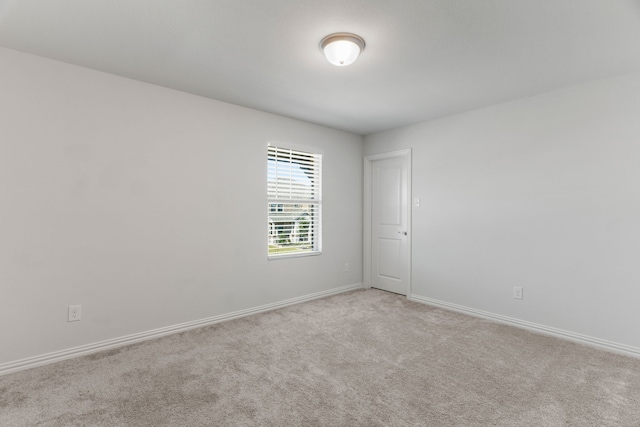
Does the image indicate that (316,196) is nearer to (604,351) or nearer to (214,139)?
(214,139)

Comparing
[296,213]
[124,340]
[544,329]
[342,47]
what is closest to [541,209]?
[544,329]

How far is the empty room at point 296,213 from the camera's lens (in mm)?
1959

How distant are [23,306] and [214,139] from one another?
2.12 m

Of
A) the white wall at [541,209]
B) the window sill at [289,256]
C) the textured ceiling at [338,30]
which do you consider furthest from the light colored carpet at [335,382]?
the textured ceiling at [338,30]

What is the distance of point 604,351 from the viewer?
108 inches

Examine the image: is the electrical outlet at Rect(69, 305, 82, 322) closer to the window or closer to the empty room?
the empty room

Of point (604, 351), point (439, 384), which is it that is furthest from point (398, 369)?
point (604, 351)

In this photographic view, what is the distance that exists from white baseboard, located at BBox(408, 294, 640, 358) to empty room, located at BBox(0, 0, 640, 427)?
0.02 metres

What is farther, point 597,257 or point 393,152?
point 393,152

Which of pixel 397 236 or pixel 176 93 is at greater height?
pixel 176 93

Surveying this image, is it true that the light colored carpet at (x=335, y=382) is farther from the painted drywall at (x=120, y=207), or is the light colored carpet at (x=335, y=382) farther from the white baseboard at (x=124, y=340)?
the painted drywall at (x=120, y=207)

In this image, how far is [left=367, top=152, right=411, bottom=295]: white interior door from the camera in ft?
14.5

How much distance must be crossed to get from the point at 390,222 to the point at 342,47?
2933 millimetres

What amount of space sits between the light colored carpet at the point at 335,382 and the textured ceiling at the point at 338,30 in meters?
2.38
